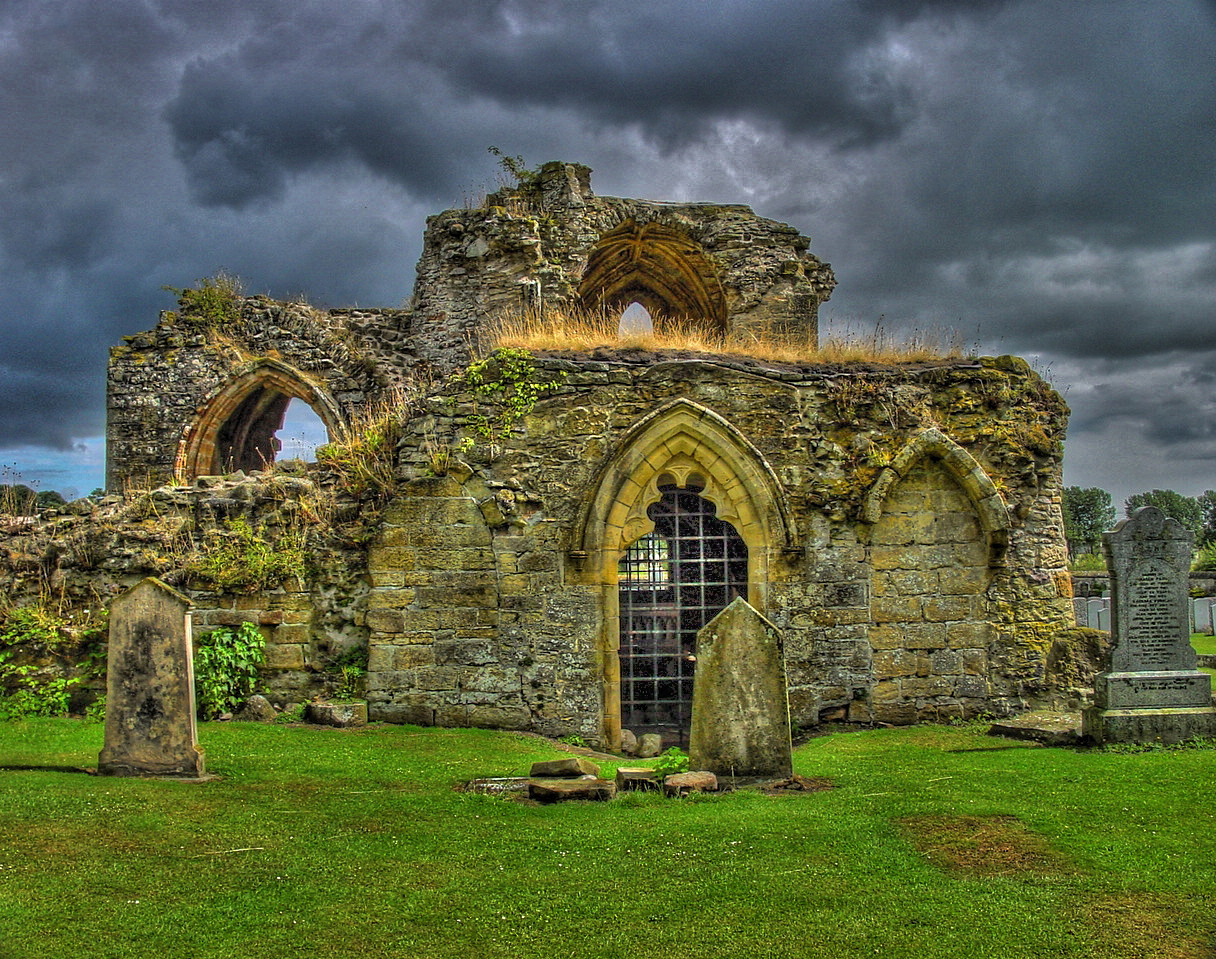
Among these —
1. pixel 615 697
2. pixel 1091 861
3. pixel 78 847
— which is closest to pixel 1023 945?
pixel 1091 861

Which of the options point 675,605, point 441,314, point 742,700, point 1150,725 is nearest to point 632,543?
point 675,605

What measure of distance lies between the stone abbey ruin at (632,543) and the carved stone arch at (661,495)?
0.02 m

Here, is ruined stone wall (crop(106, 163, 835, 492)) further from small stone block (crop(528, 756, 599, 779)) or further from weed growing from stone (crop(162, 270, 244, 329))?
small stone block (crop(528, 756, 599, 779))

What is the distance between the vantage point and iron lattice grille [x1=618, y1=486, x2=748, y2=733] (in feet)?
34.9

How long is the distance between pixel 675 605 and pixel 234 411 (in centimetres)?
1152

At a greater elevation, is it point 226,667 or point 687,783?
point 226,667

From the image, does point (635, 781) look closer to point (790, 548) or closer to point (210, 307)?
point (790, 548)

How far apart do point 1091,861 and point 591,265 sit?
Answer: 14.9 metres

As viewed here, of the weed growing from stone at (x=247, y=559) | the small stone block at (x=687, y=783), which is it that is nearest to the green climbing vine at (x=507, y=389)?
the weed growing from stone at (x=247, y=559)

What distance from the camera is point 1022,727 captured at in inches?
357

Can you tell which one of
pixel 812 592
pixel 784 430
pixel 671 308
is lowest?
pixel 812 592

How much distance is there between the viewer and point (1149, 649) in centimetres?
860

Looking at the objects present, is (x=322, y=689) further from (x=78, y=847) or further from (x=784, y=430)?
(x=784, y=430)

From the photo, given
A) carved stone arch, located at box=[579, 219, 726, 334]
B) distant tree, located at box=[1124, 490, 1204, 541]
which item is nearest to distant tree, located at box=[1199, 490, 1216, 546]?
distant tree, located at box=[1124, 490, 1204, 541]
